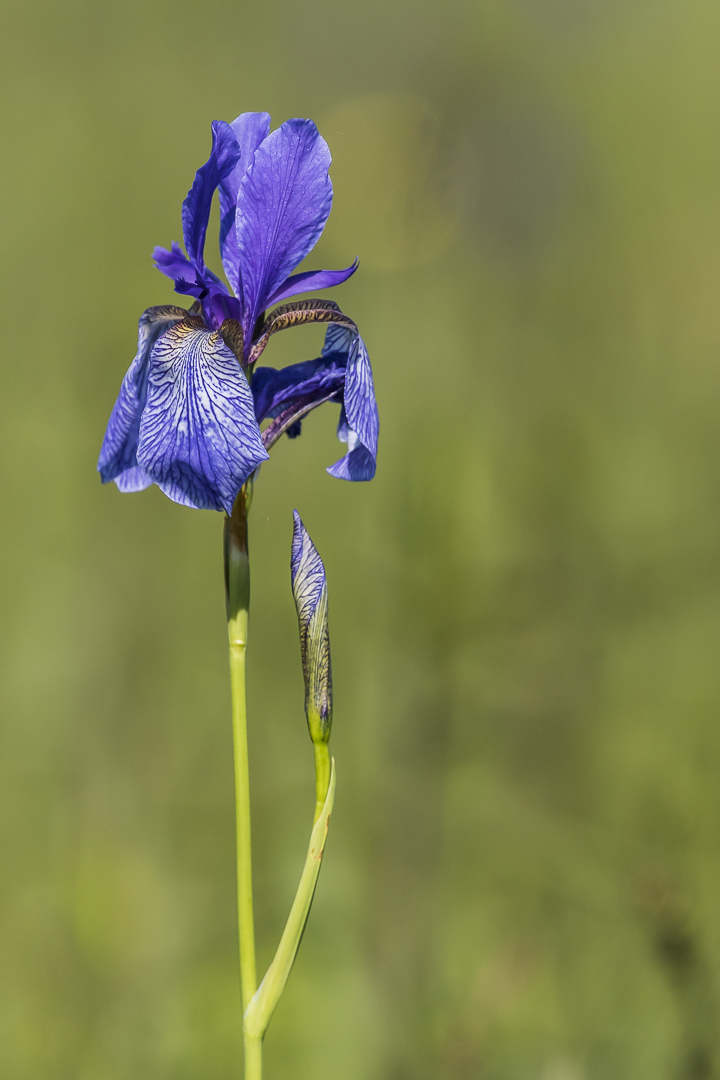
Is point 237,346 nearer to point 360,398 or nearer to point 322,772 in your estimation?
point 360,398

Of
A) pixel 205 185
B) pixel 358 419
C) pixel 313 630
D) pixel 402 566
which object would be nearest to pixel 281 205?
pixel 205 185

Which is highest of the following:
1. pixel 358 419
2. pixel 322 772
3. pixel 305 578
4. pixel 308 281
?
pixel 308 281

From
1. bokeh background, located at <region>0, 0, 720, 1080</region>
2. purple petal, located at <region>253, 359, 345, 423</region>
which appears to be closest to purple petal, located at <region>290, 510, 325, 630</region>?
purple petal, located at <region>253, 359, 345, 423</region>

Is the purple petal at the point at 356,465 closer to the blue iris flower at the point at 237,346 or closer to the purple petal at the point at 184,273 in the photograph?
the blue iris flower at the point at 237,346

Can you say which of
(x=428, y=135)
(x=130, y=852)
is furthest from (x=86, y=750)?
(x=428, y=135)

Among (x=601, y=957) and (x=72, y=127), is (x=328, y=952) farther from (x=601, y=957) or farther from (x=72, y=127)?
(x=72, y=127)

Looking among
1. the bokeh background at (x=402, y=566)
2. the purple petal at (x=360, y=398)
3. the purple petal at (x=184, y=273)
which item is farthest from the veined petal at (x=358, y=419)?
the bokeh background at (x=402, y=566)
